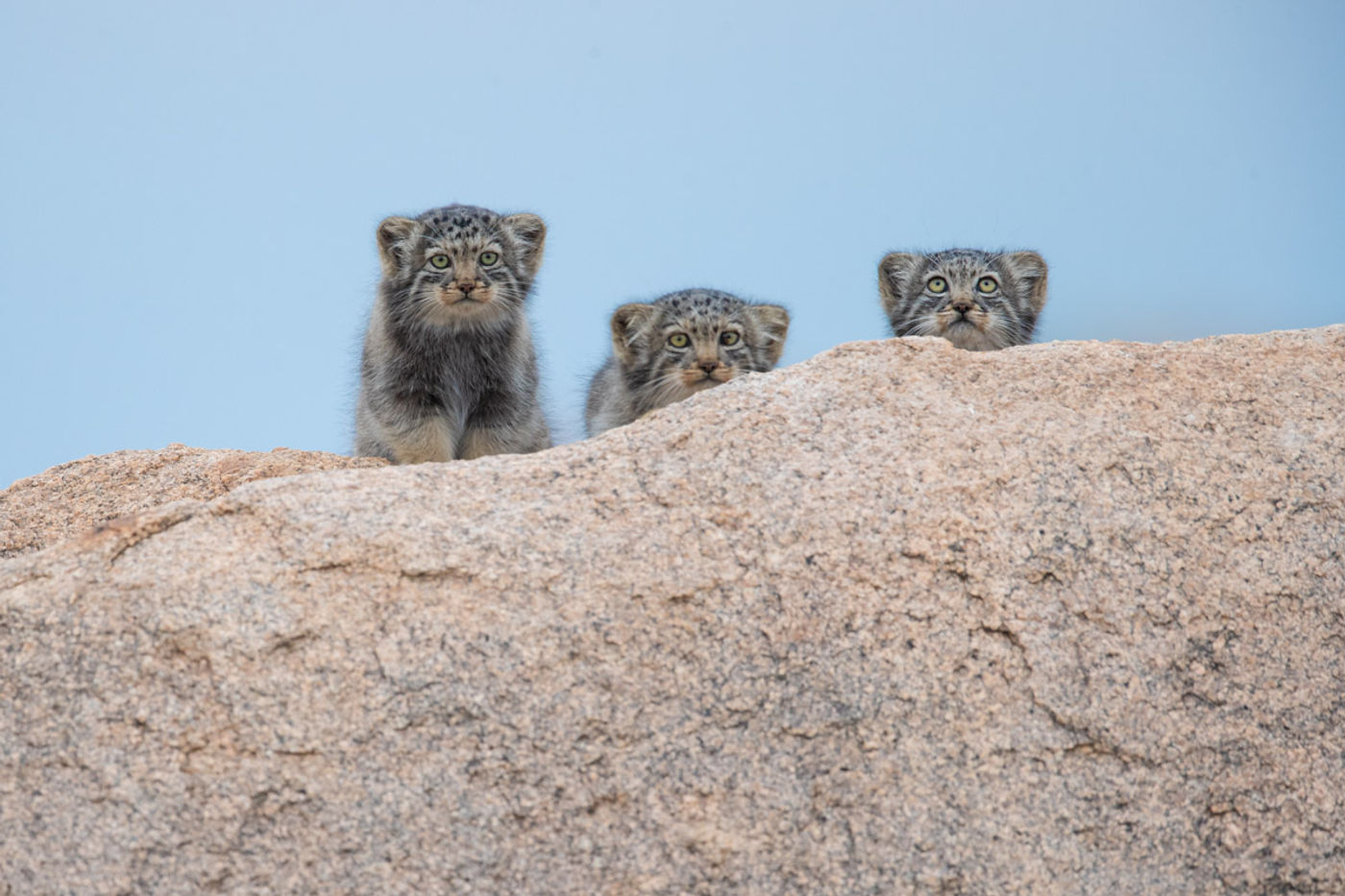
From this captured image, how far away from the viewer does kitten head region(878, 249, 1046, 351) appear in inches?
269

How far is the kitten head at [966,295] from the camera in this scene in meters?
6.84

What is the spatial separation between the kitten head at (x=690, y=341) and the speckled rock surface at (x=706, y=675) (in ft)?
8.73

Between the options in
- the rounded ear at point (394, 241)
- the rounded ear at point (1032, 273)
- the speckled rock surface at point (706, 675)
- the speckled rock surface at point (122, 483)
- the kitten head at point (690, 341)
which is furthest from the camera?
the rounded ear at point (1032, 273)

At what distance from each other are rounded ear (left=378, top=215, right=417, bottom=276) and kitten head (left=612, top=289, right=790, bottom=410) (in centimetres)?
110

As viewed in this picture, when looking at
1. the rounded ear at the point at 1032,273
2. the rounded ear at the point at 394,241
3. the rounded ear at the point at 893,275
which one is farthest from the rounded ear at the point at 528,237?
the rounded ear at the point at 1032,273

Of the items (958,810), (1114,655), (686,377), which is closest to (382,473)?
(958,810)

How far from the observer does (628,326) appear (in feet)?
23.1

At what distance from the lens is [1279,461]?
4051 millimetres

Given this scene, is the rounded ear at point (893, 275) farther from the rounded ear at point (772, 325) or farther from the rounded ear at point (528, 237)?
the rounded ear at point (528, 237)

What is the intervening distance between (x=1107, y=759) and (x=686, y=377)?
11.2 feet

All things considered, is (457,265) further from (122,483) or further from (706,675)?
(706,675)

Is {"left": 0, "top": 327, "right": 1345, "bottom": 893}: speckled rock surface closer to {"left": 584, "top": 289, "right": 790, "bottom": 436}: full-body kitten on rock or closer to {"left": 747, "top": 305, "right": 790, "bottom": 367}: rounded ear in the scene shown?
{"left": 584, "top": 289, "right": 790, "bottom": 436}: full-body kitten on rock

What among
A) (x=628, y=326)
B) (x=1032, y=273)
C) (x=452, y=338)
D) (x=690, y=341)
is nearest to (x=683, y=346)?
(x=690, y=341)

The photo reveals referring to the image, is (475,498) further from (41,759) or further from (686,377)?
(686,377)
